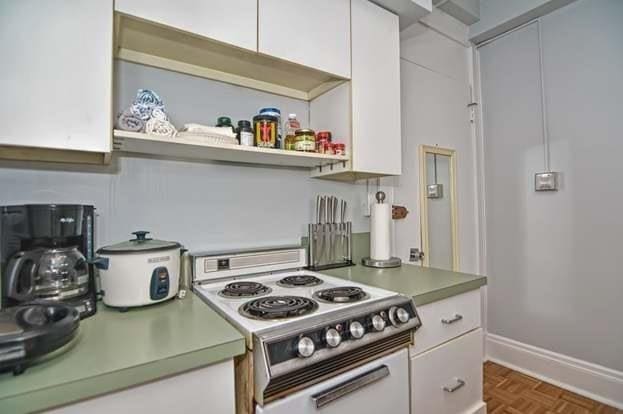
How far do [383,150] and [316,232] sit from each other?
55 cm

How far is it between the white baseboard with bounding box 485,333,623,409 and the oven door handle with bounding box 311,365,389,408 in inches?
69.4

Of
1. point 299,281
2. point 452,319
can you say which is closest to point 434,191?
point 452,319

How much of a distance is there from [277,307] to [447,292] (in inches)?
29.4

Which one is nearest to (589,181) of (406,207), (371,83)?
(406,207)

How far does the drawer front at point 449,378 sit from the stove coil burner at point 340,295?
0.32 m

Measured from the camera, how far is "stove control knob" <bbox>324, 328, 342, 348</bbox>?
88cm

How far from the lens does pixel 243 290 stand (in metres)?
1.20

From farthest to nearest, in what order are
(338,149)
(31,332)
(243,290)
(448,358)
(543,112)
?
(543,112)
(338,149)
(448,358)
(243,290)
(31,332)

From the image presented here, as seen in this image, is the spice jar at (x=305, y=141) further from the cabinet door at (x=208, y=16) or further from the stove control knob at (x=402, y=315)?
the stove control knob at (x=402, y=315)

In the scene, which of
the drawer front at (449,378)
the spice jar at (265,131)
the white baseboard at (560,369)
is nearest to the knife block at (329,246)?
the spice jar at (265,131)

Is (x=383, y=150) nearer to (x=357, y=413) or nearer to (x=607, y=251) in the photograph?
(x=357, y=413)

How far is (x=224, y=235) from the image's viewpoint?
4.67 ft

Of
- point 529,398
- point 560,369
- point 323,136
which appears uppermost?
point 323,136

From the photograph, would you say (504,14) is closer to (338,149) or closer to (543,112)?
(543,112)
